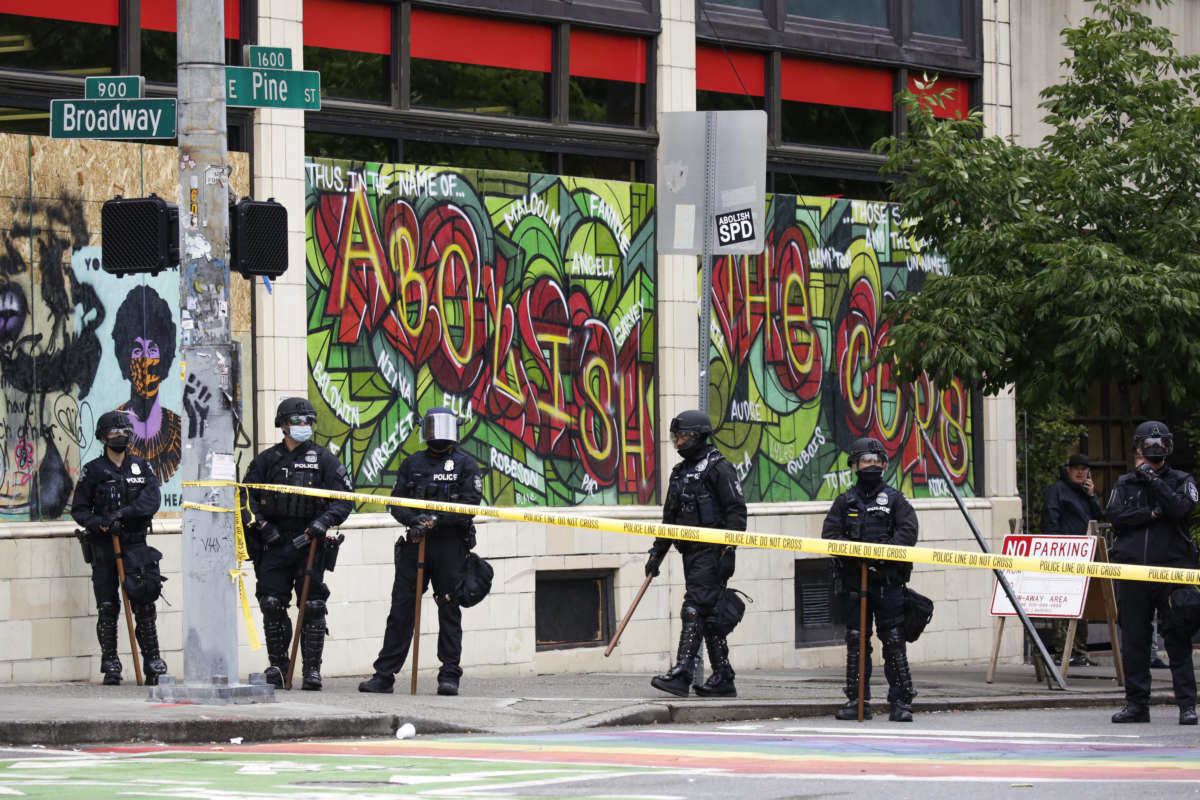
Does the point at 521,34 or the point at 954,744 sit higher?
the point at 521,34

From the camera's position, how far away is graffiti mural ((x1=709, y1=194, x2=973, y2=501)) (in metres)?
18.1

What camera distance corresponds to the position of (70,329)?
548 inches

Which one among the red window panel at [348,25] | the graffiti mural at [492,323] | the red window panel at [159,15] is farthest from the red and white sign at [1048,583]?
Result: the red window panel at [159,15]

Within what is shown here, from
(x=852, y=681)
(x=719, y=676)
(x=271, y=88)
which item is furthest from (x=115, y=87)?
(x=852, y=681)

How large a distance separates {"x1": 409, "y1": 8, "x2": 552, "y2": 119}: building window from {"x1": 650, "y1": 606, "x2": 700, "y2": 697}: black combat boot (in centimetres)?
480

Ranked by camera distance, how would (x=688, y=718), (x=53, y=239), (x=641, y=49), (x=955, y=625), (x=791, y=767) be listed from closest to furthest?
(x=791, y=767) < (x=688, y=718) < (x=53, y=239) < (x=641, y=49) < (x=955, y=625)

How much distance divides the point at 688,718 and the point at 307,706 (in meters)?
2.49

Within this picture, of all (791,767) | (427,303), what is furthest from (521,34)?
(791,767)

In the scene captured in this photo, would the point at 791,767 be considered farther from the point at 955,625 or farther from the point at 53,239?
the point at 955,625

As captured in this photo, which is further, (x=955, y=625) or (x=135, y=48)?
(x=955, y=625)

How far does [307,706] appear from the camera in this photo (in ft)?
38.4

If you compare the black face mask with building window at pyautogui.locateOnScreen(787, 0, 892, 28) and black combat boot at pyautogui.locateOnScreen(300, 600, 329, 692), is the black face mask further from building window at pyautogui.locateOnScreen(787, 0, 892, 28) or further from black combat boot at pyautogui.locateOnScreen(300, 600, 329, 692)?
building window at pyautogui.locateOnScreen(787, 0, 892, 28)

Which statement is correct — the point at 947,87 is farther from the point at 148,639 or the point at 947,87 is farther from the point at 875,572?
the point at 148,639

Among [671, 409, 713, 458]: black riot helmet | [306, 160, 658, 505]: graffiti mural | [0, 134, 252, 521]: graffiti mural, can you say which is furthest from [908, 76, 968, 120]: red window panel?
[0, 134, 252, 521]: graffiti mural
